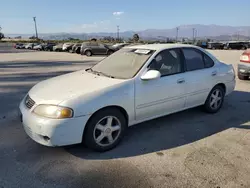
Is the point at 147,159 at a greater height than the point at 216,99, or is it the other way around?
the point at 216,99

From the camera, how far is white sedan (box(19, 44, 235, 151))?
2.89 metres

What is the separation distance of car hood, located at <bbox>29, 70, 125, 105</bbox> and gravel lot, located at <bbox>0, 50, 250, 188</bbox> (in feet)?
2.57

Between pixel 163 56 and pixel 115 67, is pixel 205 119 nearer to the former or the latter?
pixel 163 56

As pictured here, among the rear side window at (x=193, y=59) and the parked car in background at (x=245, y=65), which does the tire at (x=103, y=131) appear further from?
the parked car in background at (x=245, y=65)

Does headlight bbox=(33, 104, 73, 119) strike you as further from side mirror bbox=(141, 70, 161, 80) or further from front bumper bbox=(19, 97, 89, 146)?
side mirror bbox=(141, 70, 161, 80)

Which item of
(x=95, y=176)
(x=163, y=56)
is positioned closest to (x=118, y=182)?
(x=95, y=176)

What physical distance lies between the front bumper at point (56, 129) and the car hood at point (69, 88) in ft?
0.81

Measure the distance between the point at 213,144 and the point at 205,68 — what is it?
5.27 ft

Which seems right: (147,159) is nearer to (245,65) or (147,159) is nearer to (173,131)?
(173,131)

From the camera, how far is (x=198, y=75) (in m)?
4.18

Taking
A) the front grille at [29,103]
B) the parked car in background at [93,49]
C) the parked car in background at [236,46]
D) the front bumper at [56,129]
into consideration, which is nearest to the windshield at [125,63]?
the front bumper at [56,129]

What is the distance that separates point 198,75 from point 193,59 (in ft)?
1.10

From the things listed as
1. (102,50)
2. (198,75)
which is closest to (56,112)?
(198,75)

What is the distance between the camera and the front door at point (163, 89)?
3.45 m
